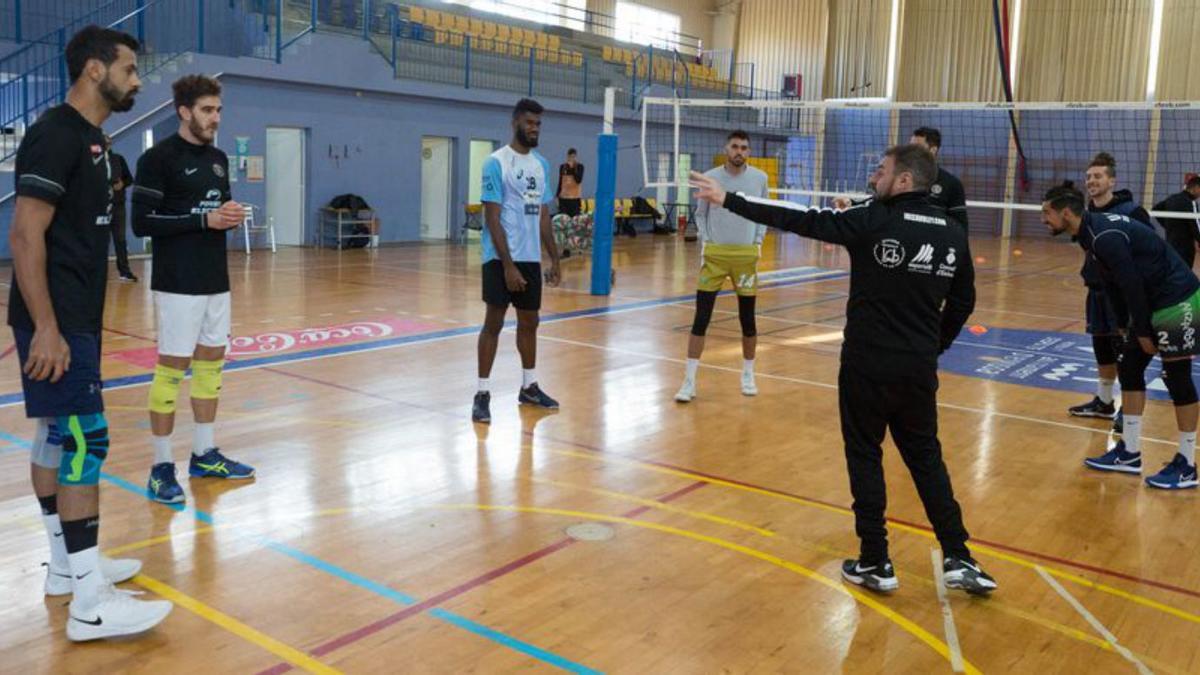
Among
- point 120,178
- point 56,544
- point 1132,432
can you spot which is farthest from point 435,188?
point 56,544

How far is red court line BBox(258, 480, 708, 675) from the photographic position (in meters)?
3.29

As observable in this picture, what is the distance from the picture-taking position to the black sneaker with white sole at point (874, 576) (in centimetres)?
391

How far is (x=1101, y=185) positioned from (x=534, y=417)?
3645 mm

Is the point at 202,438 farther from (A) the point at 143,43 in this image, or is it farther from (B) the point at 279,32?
(B) the point at 279,32

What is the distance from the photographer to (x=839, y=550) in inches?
172

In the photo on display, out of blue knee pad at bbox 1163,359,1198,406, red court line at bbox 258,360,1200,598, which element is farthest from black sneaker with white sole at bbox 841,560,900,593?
blue knee pad at bbox 1163,359,1198,406

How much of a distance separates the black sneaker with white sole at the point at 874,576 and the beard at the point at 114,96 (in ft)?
10.2

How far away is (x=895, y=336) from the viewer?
3.86 m

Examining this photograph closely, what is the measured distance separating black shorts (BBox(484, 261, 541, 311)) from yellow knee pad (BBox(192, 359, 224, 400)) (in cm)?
182

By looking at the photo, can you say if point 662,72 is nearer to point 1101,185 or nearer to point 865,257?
point 1101,185

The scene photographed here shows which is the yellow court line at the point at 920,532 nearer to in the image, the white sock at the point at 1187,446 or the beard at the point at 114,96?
the white sock at the point at 1187,446

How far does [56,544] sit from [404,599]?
1.23m

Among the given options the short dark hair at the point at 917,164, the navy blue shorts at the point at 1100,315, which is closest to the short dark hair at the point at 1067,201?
→ the navy blue shorts at the point at 1100,315

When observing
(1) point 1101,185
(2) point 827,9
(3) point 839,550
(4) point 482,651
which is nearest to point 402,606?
(4) point 482,651
